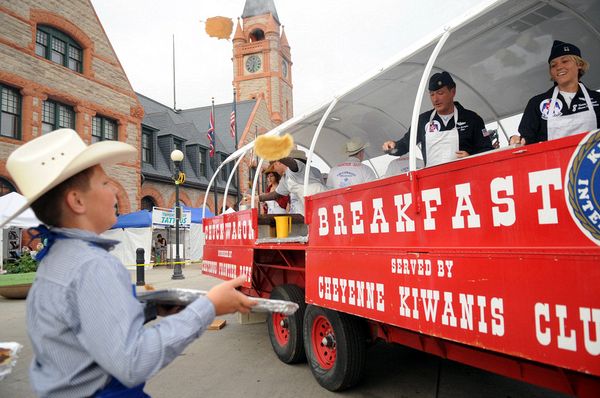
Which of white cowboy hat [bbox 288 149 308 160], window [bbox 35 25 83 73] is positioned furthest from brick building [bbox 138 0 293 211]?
window [bbox 35 25 83 73]

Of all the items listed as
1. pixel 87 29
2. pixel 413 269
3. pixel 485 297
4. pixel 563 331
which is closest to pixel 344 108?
pixel 413 269

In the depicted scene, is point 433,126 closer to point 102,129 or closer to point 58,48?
point 102,129

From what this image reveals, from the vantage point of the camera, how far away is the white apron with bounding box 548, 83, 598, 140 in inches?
108

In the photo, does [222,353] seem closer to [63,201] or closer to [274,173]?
[274,173]

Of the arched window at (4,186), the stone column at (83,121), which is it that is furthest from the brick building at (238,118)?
the arched window at (4,186)

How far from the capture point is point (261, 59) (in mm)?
47531

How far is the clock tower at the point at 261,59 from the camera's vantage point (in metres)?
46.5

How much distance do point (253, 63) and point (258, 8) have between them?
7648 millimetres

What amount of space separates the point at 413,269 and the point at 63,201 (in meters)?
2.25

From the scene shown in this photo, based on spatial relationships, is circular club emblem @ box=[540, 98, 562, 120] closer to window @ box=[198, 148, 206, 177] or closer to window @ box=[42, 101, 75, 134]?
window @ box=[42, 101, 75, 134]

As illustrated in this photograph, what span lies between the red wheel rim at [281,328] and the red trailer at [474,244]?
2 centimetres

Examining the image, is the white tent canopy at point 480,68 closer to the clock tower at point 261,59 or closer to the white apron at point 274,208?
the white apron at point 274,208

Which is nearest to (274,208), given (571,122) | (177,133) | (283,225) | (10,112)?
(283,225)

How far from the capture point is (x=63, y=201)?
141 cm
